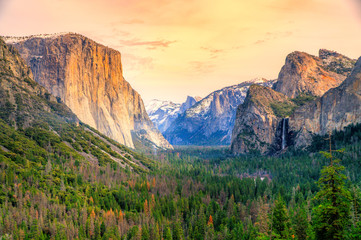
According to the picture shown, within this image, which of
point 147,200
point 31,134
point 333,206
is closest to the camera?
point 333,206

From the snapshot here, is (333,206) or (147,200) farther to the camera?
(147,200)

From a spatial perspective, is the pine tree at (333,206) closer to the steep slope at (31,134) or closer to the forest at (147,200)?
the forest at (147,200)

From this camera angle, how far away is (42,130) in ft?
582

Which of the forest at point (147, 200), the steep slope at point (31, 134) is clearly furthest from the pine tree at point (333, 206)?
the steep slope at point (31, 134)

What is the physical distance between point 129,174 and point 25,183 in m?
69.8

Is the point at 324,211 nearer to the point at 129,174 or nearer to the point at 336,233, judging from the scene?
the point at 336,233

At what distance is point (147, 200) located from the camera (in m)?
127

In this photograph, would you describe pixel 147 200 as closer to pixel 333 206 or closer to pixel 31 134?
pixel 31 134

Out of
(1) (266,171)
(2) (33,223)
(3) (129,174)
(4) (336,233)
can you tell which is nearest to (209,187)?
(3) (129,174)

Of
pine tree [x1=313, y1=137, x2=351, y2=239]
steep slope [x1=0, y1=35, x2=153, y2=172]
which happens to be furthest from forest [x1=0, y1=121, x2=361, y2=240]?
steep slope [x1=0, y1=35, x2=153, y2=172]

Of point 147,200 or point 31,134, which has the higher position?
point 31,134

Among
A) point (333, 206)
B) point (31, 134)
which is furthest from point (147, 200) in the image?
point (333, 206)

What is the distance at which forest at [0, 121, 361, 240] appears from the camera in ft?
176

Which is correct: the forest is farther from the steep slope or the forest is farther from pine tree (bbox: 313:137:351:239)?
the steep slope
